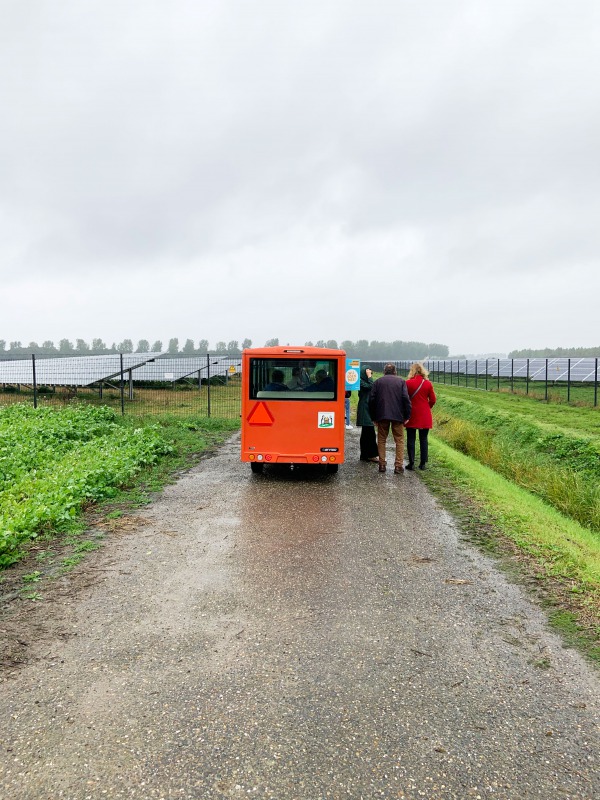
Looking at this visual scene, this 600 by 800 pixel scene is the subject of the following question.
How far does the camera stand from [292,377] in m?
9.65

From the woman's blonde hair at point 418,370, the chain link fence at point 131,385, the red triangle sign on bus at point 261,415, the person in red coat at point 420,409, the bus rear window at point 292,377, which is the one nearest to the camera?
the red triangle sign on bus at point 261,415

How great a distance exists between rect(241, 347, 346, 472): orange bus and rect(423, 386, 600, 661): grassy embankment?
6.60 ft

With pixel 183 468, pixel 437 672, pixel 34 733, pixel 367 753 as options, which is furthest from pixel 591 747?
pixel 183 468

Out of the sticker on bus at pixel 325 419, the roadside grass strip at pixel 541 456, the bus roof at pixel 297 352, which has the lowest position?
the roadside grass strip at pixel 541 456

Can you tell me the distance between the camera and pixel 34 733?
296 centimetres

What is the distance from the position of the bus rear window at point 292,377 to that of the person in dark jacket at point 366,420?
175 cm

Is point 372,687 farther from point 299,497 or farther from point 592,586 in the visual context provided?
point 299,497

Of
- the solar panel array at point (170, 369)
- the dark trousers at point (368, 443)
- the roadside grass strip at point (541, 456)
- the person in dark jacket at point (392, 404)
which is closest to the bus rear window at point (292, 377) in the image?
the person in dark jacket at point (392, 404)

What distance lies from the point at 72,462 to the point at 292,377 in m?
4.04

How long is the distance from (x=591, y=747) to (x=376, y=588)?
2.20 m

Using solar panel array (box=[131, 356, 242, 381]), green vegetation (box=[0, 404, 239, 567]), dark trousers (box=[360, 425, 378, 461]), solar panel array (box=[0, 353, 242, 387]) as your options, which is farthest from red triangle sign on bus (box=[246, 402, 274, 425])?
solar panel array (box=[131, 356, 242, 381])

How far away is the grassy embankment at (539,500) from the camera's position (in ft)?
15.7

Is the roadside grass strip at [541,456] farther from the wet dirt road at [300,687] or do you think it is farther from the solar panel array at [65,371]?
the solar panel array at [65,371]

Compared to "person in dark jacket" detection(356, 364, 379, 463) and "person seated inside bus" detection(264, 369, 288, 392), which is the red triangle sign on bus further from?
"person in dark jacket" detection(356, 364, 379, 463)
